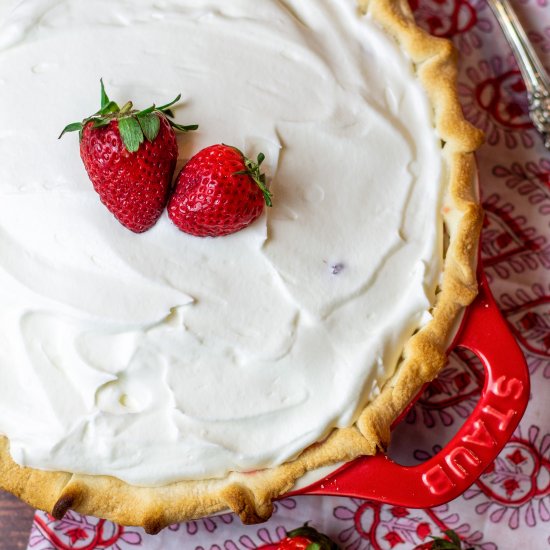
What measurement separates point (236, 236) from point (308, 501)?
896 mm

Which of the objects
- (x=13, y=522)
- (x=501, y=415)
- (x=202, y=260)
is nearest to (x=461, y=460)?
(x=501, y=415)

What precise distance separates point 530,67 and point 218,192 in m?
1.34

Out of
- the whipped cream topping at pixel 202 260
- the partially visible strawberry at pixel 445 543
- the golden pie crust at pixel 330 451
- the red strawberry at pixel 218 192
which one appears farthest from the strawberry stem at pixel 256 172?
the partially visible strawberry at pixel 445 543

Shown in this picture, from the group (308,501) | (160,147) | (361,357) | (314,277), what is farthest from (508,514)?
(160,147)

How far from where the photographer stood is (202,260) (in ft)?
5.72

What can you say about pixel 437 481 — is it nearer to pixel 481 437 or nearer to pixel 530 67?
pixel 481 437

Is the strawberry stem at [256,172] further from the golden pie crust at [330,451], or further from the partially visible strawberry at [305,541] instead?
the partially visible strawberry at [305,541]

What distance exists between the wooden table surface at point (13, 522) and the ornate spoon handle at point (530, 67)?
76.2 inches

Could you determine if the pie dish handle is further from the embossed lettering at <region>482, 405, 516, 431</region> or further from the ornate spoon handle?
the ornate spoon handle

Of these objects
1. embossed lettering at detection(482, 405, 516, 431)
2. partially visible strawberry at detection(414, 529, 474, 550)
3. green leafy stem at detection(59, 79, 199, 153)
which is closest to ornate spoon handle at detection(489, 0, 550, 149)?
embossed lettering at detection(482, 405, 516, 431)

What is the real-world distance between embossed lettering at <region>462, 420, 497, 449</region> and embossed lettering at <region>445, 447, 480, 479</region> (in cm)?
3

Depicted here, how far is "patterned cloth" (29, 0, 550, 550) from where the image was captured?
2.19 m

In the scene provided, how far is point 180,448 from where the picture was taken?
1755 millimetres

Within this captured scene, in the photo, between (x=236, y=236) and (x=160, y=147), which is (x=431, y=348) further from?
(x=160, y=147)
